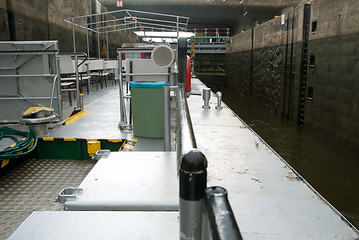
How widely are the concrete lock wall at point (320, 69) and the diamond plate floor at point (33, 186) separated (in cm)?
579

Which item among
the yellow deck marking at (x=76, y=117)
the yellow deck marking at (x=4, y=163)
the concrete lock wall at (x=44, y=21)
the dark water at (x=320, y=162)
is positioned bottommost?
the dark water at (x=320, y=162)

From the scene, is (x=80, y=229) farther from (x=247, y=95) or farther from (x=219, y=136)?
(x=247, y=95)

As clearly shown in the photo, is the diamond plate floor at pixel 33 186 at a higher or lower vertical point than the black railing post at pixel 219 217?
lower

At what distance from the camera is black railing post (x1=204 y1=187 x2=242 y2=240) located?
0.52m

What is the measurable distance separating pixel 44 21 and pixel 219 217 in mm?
11863

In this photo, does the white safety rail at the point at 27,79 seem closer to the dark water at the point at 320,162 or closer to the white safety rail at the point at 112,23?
the white safety rail at the point at 112,23

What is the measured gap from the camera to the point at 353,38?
22.4ft

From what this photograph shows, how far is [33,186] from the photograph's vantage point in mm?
3502

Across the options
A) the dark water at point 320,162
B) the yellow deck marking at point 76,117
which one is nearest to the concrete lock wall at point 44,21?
the yellow deck marking at point 76,117

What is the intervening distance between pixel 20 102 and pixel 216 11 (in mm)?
24263

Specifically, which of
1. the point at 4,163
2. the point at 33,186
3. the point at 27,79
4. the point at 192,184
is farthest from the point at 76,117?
the point at 192,184

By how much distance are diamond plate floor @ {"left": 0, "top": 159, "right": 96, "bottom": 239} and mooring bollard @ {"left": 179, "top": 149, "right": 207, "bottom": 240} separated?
244cm

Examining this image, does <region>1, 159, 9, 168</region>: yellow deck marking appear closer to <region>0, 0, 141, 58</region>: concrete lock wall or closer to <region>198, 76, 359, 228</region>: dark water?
<region>198, 76, 359, 228</region>: dark water

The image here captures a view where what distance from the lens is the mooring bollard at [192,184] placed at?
0.64 meters
